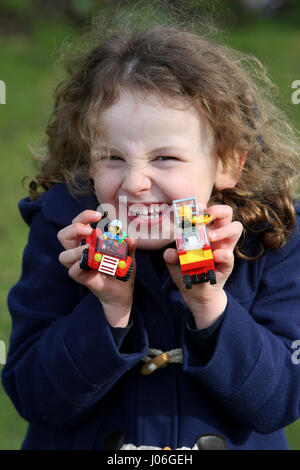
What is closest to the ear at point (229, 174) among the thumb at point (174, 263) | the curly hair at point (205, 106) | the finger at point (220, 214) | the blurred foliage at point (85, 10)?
the curly hair at point (205, 106)

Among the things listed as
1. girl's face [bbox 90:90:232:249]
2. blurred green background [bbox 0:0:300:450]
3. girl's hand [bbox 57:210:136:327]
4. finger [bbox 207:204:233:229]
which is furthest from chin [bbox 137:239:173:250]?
blurred green background [bbox 0:0:300:450]

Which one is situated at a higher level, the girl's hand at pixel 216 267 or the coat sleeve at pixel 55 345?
the girl's hand at pixel 216 267

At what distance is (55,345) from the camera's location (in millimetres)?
1924

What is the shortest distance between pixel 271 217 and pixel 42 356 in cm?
87

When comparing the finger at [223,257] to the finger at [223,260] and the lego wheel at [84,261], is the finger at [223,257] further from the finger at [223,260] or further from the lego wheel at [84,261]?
the lego wheel at [84,261]

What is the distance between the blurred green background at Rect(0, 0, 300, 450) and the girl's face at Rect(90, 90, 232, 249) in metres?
0.77

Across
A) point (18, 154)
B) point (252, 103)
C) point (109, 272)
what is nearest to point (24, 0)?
point (18, 154)

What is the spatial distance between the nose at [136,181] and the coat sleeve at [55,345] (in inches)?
14.6

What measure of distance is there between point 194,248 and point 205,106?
51 cm

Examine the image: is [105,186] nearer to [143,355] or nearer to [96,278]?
[96,278]

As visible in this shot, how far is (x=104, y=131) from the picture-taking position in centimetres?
190

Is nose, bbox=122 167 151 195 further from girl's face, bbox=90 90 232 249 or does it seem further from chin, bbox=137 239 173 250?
chin, bbox=137 239 173 250

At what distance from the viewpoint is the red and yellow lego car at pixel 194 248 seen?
1646 millimetres

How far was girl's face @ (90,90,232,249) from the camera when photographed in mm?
1826
